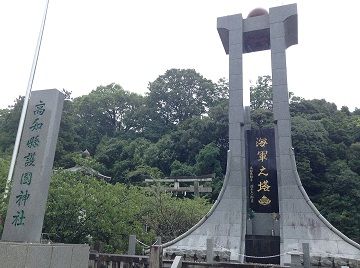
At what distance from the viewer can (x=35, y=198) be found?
548 cm

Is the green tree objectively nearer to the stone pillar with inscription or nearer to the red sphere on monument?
the red sphere on monument

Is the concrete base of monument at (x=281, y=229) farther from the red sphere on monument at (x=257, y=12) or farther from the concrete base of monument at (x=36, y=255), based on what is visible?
the concrete base of monument at (x=36, y=255)

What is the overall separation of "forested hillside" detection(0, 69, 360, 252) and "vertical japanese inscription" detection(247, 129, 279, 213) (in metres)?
4.69

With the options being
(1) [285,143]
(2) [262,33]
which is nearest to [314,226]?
(1) [285,143]

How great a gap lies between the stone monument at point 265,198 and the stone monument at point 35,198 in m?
8.09

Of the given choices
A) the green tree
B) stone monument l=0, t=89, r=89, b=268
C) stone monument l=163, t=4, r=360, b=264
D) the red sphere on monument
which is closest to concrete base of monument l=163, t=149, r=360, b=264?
stone monument l=163, t=4, r=360, b=264

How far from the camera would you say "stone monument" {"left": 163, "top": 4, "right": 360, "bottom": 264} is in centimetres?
1223

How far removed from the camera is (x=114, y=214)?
10570 mm

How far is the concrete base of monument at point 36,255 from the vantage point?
4.73 m

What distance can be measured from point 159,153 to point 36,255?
99.7 ft

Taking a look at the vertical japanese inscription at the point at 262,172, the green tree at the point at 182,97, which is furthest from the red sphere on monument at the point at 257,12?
the green tree at the point at 182,97

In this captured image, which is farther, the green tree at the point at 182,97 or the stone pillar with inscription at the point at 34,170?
the green tree at the point at 182,97

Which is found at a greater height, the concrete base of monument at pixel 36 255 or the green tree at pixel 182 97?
the green tree at pixel 182 97

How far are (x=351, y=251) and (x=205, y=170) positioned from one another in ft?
69.5
